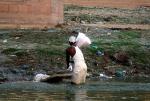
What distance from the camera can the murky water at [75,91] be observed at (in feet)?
45.4

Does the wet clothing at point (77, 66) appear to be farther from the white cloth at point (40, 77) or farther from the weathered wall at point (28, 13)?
the weathered wall at point (28, 13)

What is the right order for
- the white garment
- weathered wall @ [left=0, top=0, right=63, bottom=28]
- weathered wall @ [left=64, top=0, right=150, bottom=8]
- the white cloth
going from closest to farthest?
the white garment < the white cloth < weathered wall @ [left=0, top=0, right=63, bottom=28] < weathered wall @ [left=64, top=0, right=150, bottom=8]

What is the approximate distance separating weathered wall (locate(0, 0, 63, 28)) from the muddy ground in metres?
0.45

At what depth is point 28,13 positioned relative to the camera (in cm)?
2464

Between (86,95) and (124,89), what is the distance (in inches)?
62.2

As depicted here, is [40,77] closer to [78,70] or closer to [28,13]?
[78,70]

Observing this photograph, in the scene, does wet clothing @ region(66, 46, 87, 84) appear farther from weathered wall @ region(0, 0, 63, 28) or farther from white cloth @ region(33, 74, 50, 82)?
weathered wall @ region(0, 0, 63, 28)

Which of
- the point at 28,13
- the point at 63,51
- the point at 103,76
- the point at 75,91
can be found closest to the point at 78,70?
the point at 75,91

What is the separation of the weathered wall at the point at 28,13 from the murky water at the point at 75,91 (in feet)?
25.4

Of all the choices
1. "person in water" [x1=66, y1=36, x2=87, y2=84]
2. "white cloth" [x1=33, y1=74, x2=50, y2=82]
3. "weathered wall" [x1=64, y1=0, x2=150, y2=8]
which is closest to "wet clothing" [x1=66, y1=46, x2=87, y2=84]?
"person in water" [x1=66, y1=36, x2=87, y2=84]

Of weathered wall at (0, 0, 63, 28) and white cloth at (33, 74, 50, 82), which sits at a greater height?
weathered wall at (0, 0, 63, 28)

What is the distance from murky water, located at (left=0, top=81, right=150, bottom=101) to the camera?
13.8 metres

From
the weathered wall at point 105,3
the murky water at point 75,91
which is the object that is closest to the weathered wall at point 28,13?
the murky water at point 75,91

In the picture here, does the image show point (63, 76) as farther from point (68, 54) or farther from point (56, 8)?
point (56, 8)
